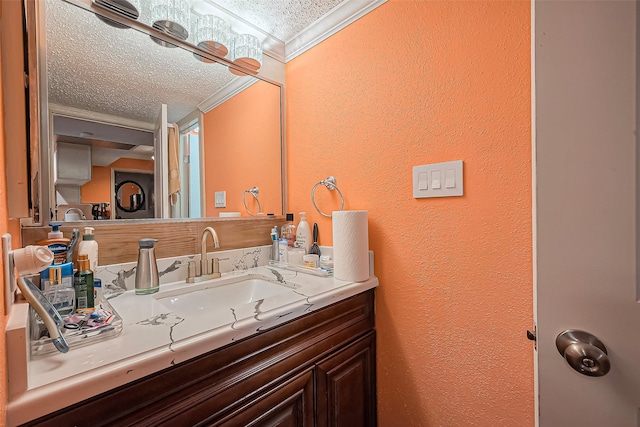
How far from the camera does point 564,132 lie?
45 centimetres

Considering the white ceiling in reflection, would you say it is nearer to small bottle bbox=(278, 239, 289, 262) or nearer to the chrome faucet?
the chrome faucet

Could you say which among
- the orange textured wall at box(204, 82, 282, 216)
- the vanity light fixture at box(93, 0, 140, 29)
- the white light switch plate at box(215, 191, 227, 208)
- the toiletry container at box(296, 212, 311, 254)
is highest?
the vanity light fixture at box(93, 0, 140, 29)

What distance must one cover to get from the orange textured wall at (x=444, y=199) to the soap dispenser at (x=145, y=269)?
0.78 metres

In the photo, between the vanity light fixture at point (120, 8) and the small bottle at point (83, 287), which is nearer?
the small bottle at point (83, 287)

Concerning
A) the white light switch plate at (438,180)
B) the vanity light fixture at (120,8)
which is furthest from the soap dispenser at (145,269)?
the white light switch plate at (438,180)

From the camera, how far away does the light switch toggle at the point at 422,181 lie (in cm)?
94

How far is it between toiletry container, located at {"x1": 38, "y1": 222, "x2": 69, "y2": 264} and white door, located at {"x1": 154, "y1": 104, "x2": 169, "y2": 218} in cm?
31

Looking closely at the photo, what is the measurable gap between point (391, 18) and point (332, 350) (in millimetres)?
1233

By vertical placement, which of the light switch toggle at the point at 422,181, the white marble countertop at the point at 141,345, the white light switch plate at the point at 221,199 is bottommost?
the white marble countertop at the point at 141,345

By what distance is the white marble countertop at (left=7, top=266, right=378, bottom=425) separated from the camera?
1.38 ft

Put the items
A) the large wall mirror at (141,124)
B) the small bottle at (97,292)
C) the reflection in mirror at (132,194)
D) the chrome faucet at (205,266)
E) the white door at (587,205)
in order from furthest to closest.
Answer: the chrome faucet at (205,266)
the reflection in mirror at (132,194)
the large wall mirror at (141,124)
the small bottle at (97,292)
the white door at (587,205)

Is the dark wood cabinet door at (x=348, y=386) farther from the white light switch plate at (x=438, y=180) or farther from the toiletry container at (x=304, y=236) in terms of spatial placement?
the white light switch plate at (x=438, y=180)

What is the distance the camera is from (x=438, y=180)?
2.99 feet

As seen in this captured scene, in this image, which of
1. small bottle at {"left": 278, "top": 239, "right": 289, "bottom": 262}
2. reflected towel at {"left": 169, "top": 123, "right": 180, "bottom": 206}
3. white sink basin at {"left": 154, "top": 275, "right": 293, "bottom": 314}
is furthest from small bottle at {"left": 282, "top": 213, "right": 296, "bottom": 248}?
reflected towel at {"left": 169, "top": 123, "right": 180, "bottom": 206}
